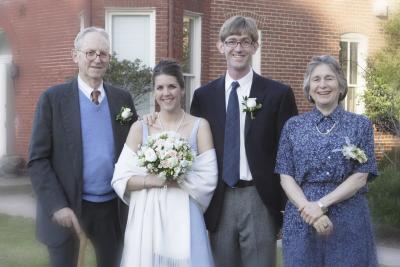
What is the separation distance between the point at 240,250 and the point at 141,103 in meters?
8.91

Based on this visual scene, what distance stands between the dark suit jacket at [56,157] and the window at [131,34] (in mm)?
8998

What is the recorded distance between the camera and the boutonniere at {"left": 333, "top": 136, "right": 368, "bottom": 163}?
4594mm

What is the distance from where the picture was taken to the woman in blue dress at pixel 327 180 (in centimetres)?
467

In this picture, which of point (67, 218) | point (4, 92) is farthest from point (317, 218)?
point (4, 92)

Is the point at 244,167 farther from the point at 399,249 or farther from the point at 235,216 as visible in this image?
the point at 399,249

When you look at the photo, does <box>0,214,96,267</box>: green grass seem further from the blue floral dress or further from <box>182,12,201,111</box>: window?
<box>182,12,201,111</box>: window

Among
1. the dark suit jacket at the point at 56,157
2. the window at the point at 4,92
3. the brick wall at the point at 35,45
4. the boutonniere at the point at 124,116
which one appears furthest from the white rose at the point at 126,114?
the window at the point at 4,92

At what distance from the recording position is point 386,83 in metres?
16.0

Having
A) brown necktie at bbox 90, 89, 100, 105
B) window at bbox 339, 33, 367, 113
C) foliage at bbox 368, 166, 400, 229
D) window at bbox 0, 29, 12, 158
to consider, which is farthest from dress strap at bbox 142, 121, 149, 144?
window at bbox 339, 33, 367, 113

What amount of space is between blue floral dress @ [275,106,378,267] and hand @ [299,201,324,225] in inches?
3.7

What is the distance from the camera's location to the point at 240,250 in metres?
5.28

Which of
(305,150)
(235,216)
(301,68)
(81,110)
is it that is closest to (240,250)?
(235,216)

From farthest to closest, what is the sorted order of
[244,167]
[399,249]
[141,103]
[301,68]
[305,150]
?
[301,68] → [141,103] → [399,249] → [244,167] → [305,150]

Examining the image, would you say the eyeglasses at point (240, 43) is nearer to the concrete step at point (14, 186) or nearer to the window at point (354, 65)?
the concrete step at point (14, 186)
